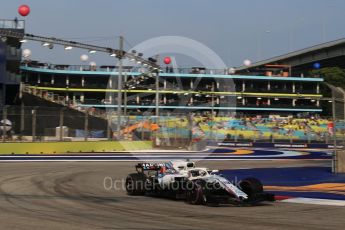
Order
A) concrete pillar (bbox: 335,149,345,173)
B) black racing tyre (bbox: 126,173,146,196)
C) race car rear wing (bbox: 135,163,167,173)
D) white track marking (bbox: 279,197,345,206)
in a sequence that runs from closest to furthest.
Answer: white track marking (bbox: 279,197,345,206) → black racing tyre (bbox: 126,173,146,196) → race car rear wing (bbox: 135,163,167,173) → concrete pillar (bbox: 335,149,345,173)

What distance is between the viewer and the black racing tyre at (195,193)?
11.1m

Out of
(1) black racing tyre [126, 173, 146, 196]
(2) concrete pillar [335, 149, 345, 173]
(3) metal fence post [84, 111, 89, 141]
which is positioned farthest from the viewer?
(3) metal fence post [84, 111, 89, 141]

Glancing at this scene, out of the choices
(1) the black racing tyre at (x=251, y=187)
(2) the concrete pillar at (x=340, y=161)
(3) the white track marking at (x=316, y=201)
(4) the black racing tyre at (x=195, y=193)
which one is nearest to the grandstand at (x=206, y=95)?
(2) the concrete pillar at (x=340, y=161)

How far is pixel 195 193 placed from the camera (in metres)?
11.2

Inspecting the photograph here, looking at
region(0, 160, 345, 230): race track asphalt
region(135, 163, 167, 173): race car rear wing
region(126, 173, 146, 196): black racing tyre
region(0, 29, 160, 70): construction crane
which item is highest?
region(0, 29, 160, 70): construction crane

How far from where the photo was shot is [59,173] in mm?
19250

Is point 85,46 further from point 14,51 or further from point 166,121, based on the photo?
point 14,51

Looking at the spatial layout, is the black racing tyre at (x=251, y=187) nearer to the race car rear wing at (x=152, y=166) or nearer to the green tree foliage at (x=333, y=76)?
the race car rear wing at (x=152, y=166)

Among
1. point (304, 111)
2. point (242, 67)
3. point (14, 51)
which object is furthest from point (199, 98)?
point (14, 51)

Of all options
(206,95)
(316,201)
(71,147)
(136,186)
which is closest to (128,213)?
(136,186)

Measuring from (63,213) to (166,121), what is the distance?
30.7 m

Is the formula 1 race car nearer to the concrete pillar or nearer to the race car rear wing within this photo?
the race car rear wing

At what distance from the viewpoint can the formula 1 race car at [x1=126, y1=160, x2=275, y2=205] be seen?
10992mm

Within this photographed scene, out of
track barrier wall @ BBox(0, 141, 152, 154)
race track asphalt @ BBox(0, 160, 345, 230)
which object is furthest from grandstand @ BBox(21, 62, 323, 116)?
race track asphalt @ BBox(0, 160, 345, 230)
